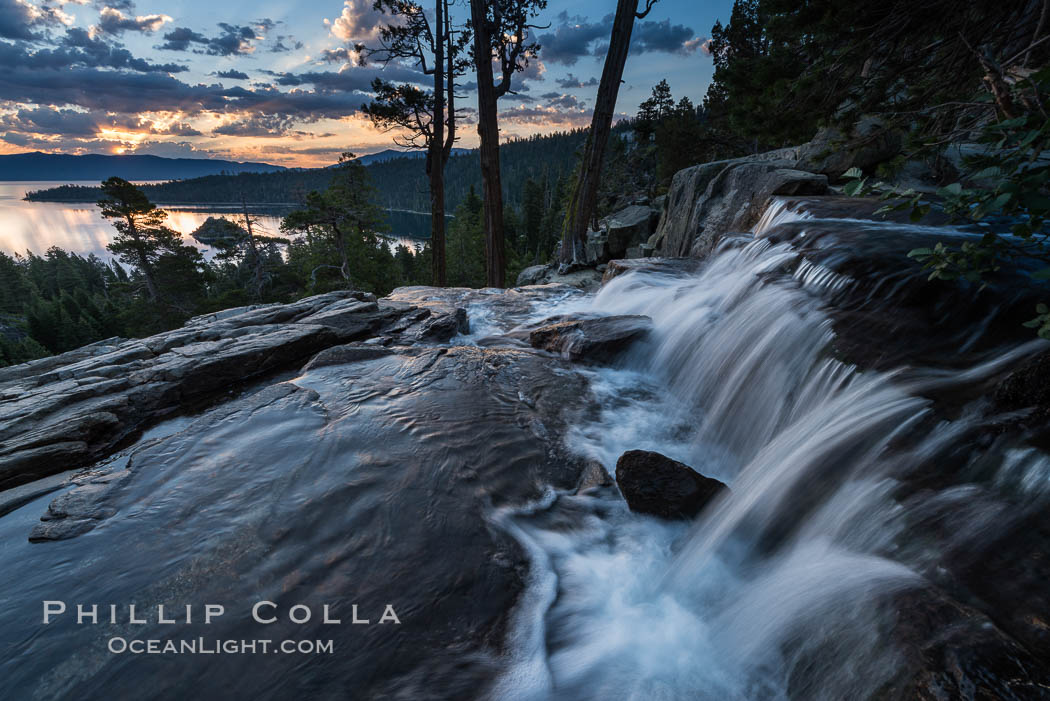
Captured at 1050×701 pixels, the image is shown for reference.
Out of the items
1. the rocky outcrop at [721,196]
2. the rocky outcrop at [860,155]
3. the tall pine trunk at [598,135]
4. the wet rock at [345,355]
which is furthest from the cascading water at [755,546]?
the tall pine trunk at [598,135]

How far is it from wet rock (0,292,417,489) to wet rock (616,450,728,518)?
196 inches

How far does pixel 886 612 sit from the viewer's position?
6.38ft

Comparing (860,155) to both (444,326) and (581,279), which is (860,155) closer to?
(581,279)

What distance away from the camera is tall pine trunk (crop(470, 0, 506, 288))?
1177 cm

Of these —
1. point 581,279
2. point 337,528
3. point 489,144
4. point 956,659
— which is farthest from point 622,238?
point 956,659

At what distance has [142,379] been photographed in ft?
18.0

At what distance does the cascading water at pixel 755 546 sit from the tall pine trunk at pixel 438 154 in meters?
11.3

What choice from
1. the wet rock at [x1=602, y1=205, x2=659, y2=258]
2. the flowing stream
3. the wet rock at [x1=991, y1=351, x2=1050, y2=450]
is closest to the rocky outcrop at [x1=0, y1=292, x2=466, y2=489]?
the flowing stream

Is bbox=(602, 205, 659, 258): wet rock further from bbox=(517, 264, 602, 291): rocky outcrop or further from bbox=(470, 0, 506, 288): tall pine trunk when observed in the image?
bbox=(470, 0, 506, 288): tall pine trunk

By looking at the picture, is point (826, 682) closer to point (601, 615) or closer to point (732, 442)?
point (601, 615)

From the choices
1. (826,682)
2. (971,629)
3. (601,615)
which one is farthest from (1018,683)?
(601,615)

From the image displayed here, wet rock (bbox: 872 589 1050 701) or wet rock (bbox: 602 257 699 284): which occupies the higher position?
wet rock (bbox: 872 589 1050 701)

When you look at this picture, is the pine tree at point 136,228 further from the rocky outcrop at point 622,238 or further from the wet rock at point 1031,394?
the wet rock at point 1031,394

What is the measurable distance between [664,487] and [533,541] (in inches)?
46.8
